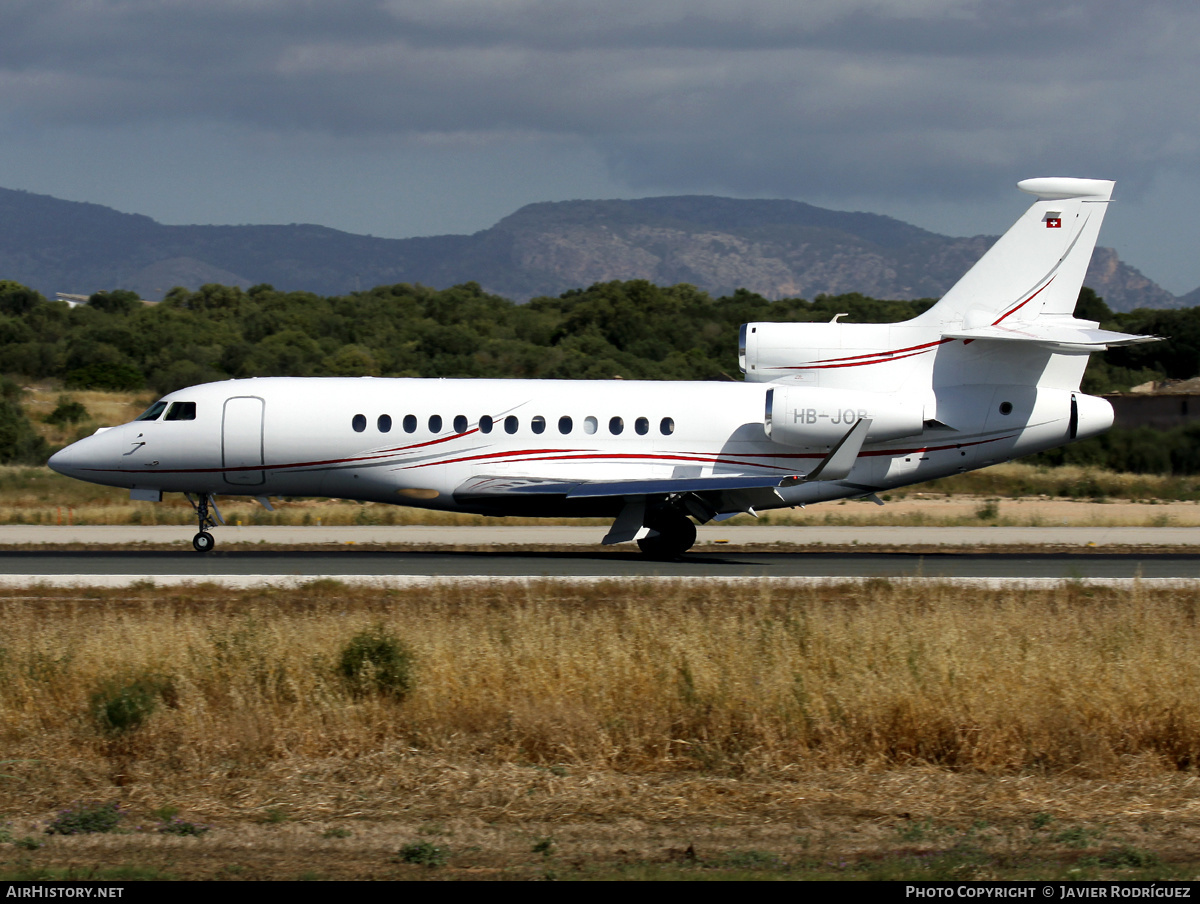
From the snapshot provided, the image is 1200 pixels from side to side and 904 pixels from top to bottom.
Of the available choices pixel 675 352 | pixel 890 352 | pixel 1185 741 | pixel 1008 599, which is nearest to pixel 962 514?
pixel 890 352

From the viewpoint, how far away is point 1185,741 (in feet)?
32.6

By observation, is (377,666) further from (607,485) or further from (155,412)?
(155,412)

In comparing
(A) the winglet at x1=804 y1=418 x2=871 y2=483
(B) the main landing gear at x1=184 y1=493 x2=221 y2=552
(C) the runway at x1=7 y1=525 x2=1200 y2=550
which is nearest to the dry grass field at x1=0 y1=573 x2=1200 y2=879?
(A) the winglet at x1=804 y1=418 x2=871 y2=483

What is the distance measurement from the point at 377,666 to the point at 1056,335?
16094 mm

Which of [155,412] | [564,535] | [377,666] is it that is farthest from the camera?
[564,535]

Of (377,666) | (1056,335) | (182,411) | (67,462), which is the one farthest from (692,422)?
(377,666)

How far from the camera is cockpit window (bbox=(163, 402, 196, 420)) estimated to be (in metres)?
23.7

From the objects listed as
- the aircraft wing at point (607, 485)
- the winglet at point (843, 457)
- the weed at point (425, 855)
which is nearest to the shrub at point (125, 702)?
the weed at point (425, 855)

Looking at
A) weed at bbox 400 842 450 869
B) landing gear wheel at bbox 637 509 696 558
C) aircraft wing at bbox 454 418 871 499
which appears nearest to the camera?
weed at bbox 400 842 450 869

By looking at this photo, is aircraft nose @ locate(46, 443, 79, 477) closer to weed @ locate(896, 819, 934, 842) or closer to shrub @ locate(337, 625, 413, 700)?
shrub @ locate(337, 625, 413, 700)

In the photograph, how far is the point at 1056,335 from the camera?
23.2 metres

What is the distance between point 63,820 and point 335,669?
3.54 metres

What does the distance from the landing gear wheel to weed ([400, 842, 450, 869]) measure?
16.3 meters

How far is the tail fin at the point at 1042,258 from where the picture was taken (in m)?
23.8
